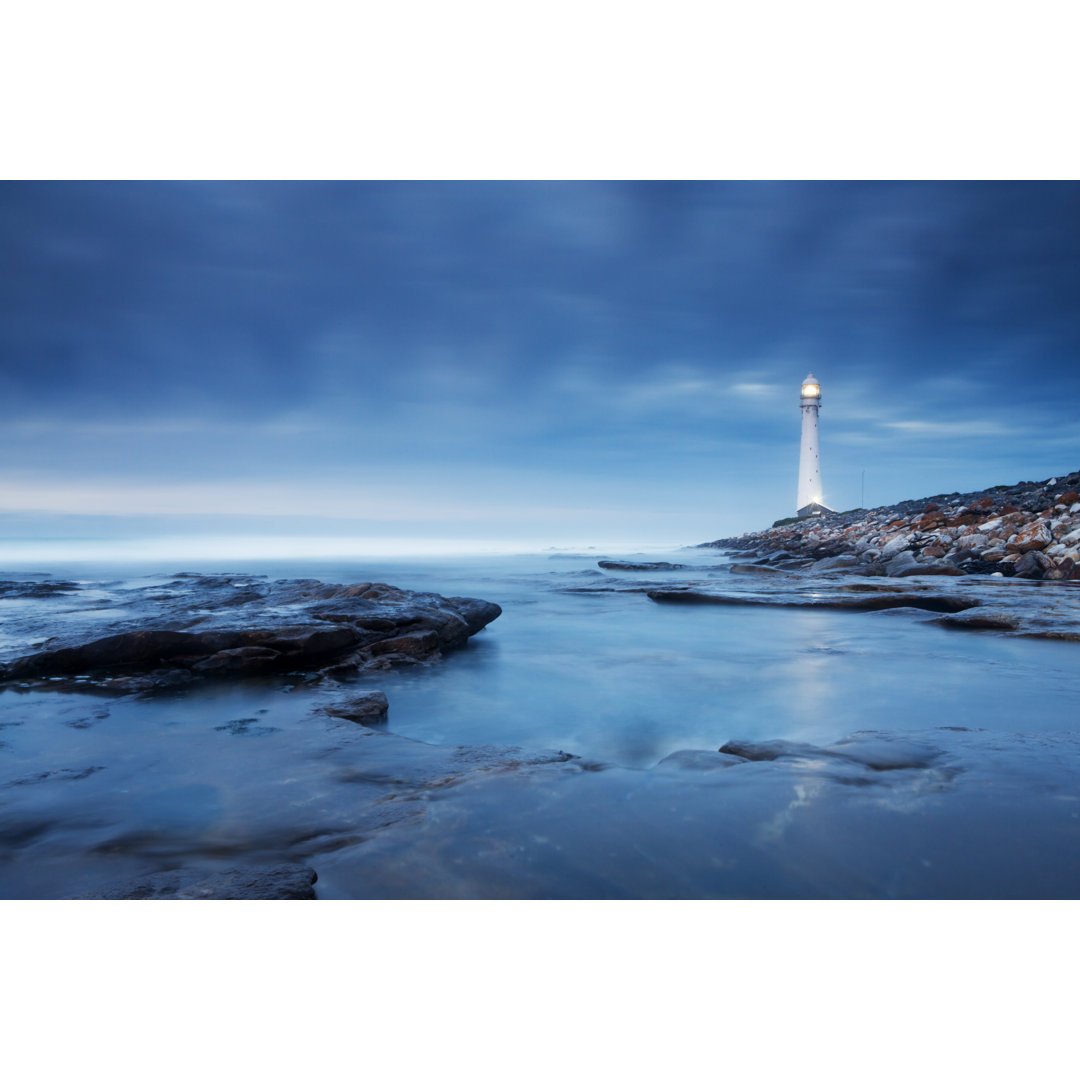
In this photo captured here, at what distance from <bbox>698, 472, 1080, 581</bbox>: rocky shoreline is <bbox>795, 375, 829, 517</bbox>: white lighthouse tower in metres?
21.0

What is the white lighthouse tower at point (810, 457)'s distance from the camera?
39.3 metres

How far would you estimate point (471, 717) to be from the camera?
3.86 m

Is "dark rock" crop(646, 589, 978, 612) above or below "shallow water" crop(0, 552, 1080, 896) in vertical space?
above

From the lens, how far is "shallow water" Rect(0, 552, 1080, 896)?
2.09 metres

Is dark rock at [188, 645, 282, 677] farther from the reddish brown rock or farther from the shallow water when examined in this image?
the reddish brown rock

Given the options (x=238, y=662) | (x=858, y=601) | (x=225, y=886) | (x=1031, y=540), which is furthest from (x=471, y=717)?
(x=1031, y=540)

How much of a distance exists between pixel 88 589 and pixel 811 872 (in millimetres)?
12843

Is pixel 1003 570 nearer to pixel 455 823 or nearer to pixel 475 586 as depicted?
pixel 475 586

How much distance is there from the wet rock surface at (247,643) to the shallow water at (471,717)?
253 mm

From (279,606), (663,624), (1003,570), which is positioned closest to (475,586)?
(663,624)

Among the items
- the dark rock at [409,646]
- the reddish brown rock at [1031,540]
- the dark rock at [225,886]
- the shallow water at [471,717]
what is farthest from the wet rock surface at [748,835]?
the reddish brown rock at [1031,540]

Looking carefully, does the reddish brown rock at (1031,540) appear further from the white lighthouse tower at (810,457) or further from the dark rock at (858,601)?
the white lighthouse tower at (810,457)

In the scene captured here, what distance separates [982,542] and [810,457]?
3042cm

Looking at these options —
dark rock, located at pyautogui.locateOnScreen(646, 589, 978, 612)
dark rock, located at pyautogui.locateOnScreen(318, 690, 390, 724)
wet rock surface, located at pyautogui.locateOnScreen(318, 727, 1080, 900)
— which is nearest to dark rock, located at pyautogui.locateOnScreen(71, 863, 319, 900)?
wet rock surface, located at pyautogui.locateOnScreen(318, 727, 1080, 900)
